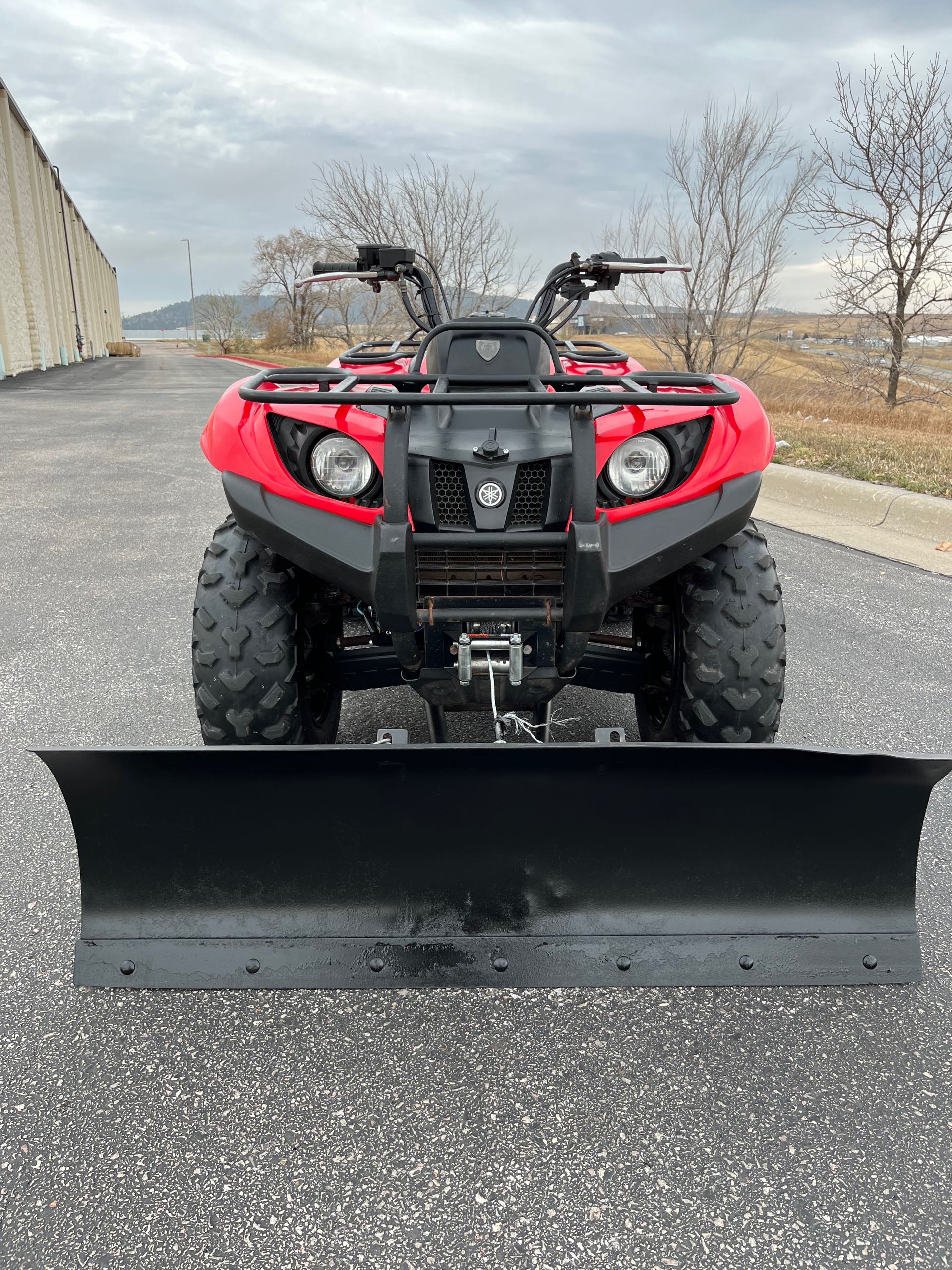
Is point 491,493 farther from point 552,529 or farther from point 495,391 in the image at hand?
point 495,391

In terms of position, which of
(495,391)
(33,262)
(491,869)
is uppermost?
(33,262)

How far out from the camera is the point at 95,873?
76.8 inches

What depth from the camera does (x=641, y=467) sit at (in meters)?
2.17

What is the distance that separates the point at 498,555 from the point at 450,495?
0.58ft

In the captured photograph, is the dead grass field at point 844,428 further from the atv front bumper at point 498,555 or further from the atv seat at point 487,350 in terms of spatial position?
the atv front bumper at point 498,555

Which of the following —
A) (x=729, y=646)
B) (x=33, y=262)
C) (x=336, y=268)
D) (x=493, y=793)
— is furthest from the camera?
(x=33, y=262)

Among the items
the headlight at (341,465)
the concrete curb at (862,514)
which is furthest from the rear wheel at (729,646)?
the concrete curb at (862,514)

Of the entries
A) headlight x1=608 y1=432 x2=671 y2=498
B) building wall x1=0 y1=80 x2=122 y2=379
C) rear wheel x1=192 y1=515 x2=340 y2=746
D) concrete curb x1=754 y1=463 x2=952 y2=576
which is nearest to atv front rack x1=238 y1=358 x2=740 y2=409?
headlight x1=608 y1=432 x2=671 y2=498

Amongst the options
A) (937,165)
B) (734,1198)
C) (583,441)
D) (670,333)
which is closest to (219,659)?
(583,441)

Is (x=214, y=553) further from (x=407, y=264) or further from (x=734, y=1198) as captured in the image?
(x=734, y=1198)

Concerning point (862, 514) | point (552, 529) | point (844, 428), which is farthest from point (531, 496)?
point (844, 428)

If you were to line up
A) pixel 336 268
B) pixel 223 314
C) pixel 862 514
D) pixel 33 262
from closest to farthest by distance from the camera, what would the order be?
pixel 336 268 → pixel 862 514 → pixel 33 262 → pixel 223 314

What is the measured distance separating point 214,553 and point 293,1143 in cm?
145

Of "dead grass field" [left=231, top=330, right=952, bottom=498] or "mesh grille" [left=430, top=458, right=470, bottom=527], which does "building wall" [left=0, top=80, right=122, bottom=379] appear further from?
"mesh grille" [left=430, top=458, right=470, bottom=527]
